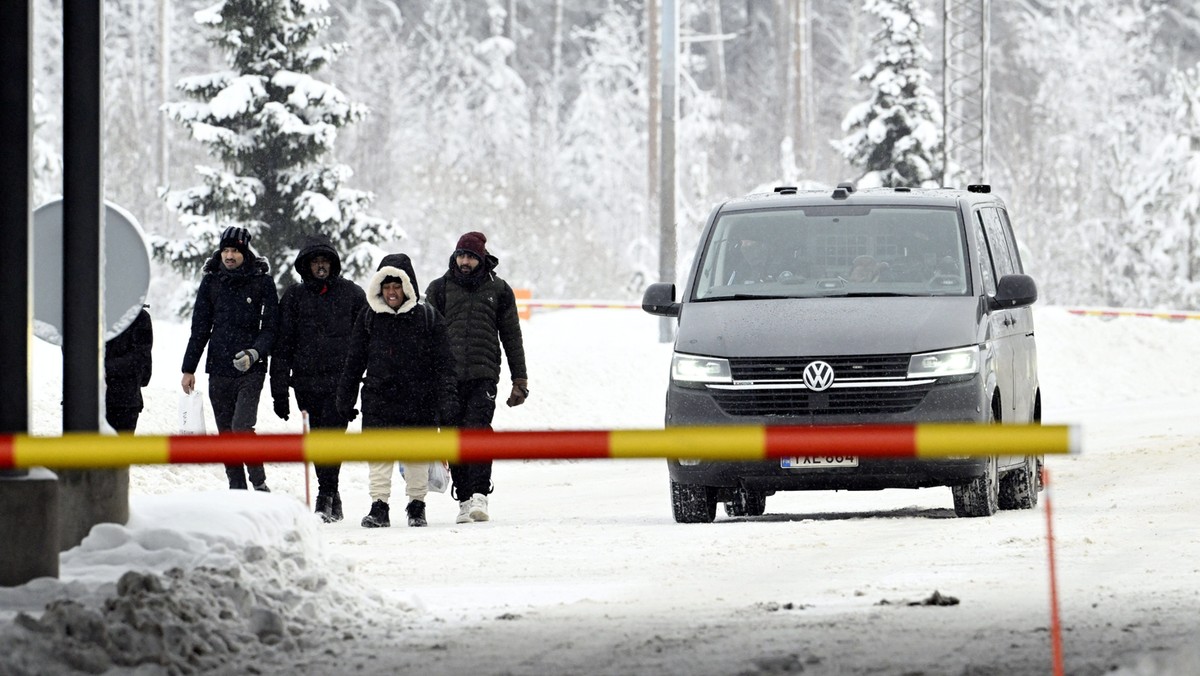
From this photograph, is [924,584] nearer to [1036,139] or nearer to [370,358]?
[370,358]

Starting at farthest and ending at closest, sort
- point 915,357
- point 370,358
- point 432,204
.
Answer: point 432,204 < point 370,358 < point 915,357

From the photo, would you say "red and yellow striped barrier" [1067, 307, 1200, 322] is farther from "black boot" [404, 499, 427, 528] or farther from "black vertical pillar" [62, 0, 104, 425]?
"black vertical pillar" [62, 0, 104, 425]

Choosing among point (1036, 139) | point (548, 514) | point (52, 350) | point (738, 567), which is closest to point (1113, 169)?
point (1036, 139)

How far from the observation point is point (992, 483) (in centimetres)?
1417

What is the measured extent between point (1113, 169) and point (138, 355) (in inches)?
1797

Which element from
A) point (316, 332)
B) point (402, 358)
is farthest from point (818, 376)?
point (316, 332)

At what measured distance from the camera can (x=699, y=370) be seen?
44.5 ft

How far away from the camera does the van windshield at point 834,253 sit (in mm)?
13977

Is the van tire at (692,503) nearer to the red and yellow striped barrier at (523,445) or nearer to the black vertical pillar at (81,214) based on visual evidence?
the black vertical pillar at (81,214)

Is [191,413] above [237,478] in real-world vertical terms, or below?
above

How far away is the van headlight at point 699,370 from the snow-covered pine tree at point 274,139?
17191mm

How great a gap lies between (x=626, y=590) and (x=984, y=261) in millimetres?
4482

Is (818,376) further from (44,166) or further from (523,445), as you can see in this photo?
(44,166)

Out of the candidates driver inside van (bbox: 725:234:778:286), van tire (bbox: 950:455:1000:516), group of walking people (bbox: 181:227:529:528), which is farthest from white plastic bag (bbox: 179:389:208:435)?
van tire (bbox: 950:455:1000:516)
